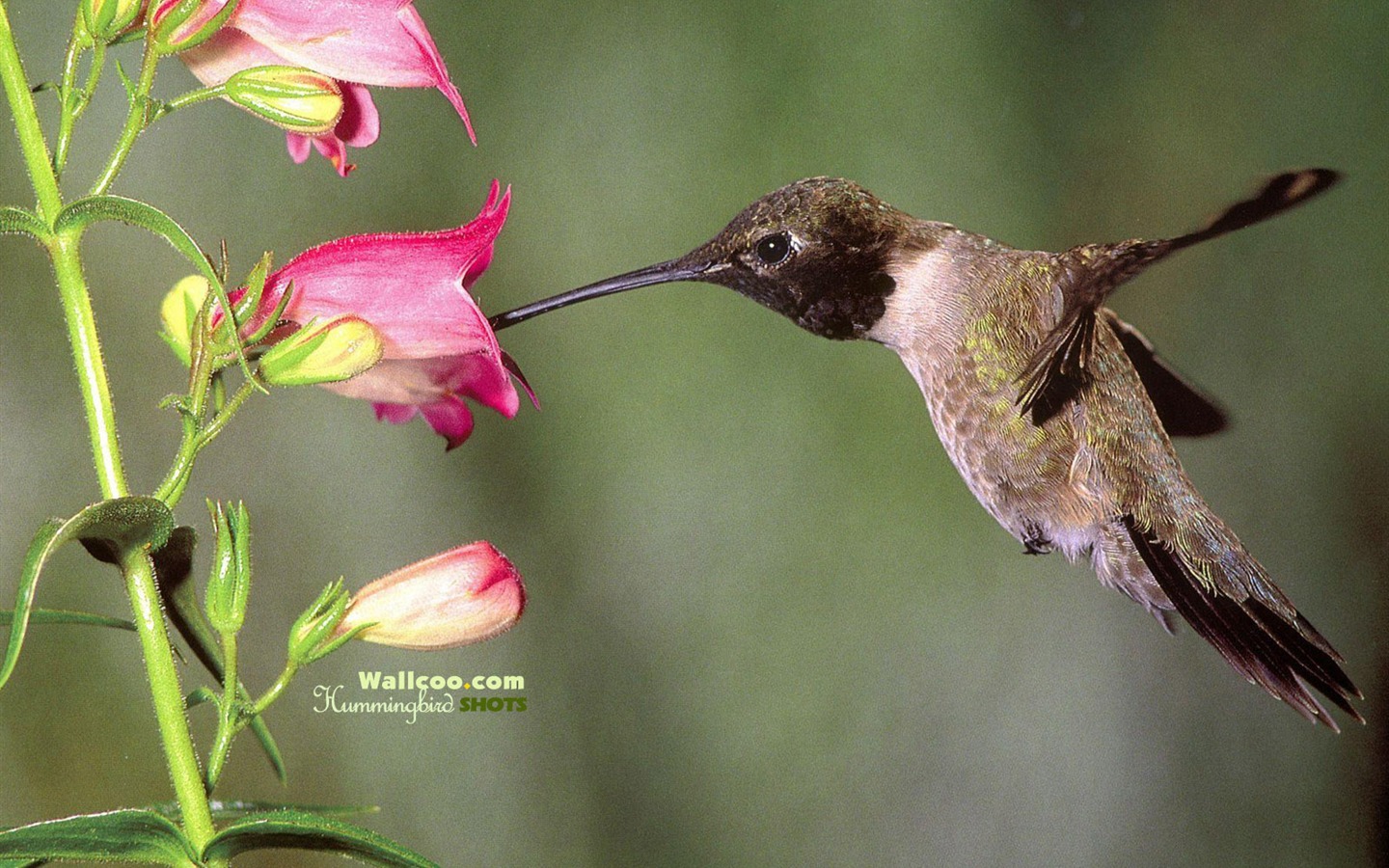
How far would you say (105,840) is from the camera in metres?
0.32

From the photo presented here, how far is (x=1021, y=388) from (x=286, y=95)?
0.35 m

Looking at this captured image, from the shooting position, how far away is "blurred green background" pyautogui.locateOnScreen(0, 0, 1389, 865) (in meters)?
0.85

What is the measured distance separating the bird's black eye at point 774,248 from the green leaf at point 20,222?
30cm

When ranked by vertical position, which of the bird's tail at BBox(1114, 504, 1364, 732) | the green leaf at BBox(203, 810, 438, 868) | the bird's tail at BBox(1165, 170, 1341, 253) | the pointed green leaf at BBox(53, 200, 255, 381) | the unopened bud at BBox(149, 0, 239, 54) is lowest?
the bird's tail at BBox(1114, 504, 1364, 732)

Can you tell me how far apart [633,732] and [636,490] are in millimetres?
213

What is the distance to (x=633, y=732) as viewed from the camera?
3.21 ft

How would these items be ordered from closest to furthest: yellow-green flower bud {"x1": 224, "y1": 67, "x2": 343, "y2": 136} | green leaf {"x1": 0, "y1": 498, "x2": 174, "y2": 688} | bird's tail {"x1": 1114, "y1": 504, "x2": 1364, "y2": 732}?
green leaf {"x1": 0, "y1": 498, "x2": 174, "y2": 688} → yellow-green flower bud {"x1": 224, "y1": 67, "x2": 343, "y2": 136} → bird's tail {"x1": 1114, "y1": 504, "x2": 1364, "y2": 732}

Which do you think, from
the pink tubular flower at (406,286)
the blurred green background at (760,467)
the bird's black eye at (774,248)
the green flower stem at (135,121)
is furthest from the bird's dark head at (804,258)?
the blurred green background at (760,467)

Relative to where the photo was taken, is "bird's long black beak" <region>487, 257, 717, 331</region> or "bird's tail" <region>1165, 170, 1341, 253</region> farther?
"bird's long black beak" <region>487, 257, 717, 331</region>

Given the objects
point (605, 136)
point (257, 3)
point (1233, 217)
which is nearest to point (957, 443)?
point (1233, 217)

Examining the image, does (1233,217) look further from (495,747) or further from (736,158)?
(495,747)

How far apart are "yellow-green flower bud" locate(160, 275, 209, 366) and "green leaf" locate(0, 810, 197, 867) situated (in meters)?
0.16

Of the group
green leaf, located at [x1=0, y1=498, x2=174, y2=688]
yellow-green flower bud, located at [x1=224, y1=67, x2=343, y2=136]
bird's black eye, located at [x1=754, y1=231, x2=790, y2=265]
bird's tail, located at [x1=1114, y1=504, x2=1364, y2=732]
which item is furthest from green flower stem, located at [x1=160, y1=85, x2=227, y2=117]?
bird's tail, located at [x1=1114, y1=504, x2=1364, y2=732]

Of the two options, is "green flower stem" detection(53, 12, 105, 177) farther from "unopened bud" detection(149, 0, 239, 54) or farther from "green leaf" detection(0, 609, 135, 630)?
"green leaf" detection(0, 609, 135, 630)
